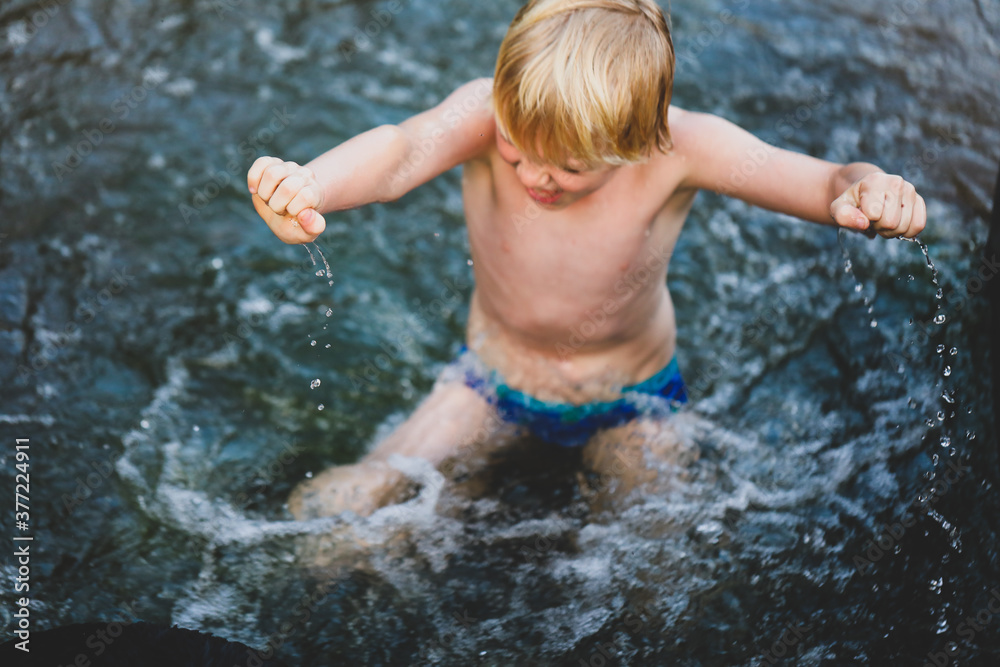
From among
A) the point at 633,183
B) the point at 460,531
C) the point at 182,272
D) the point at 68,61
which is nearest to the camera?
the point at 633,183

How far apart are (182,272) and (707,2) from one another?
9.14 ft

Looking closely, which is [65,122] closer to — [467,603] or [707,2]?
[467,603]

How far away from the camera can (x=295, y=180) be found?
1.67 meters

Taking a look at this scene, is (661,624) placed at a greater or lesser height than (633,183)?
lesser

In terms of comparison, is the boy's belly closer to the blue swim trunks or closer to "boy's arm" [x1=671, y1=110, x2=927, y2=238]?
the blue swim trunks

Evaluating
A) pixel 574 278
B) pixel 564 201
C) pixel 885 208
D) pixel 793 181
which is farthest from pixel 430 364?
pixel 885 208

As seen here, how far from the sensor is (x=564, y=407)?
2.50 m

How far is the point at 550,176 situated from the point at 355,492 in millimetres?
996

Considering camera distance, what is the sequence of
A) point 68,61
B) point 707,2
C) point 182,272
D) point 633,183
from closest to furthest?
point 633,183 < point 182,272 < point 68,61 < point 707,2

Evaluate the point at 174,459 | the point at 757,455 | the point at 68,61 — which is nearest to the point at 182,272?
the point at 174,459

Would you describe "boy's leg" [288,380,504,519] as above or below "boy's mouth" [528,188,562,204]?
below

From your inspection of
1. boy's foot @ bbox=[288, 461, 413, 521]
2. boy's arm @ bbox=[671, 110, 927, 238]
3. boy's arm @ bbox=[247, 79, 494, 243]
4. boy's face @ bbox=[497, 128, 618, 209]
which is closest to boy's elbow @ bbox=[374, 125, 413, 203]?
boy's arm @ bbox=[247, 79, 494, 243]

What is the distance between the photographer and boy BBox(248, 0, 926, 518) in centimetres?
182

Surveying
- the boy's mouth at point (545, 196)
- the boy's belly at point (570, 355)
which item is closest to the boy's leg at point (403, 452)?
the boy's belly at point (570, 355)
